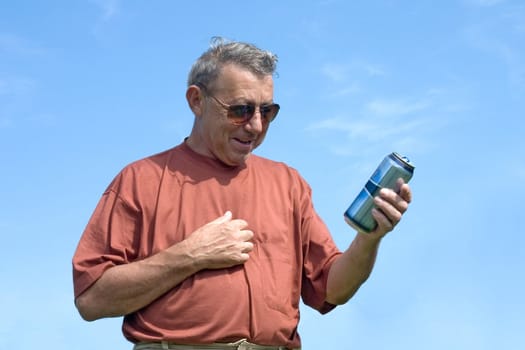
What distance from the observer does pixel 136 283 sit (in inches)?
222

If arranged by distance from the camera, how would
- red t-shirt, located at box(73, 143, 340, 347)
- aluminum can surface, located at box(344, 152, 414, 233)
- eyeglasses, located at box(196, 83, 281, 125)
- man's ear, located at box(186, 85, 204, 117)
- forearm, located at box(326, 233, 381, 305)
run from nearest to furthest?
aluminum can surface, located at box(344, 152, 414, 233), red t-shirt, located at box(73, 143, 340, 347), forearm, located at box(326, 233, 381, 305), eyeglasses, located at box(196, 83, 281, 125), man's ear, located at box(186, 85, 204, 117)

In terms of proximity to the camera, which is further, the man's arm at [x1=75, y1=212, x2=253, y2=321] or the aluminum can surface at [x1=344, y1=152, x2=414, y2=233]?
the man's arm at [x1=75, y1=212, x2=253, y2=321]

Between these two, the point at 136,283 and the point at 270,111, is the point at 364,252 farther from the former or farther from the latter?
the point at 136,283

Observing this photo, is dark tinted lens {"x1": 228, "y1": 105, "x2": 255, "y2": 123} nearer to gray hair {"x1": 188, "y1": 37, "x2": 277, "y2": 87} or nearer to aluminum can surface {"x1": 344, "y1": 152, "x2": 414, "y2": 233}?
gray hair {"x1": 188, "y1": 37, "x2": 277, "y2": 87}

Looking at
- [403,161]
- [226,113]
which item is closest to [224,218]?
[226,113]

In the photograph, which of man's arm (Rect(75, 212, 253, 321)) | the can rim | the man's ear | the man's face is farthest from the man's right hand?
the can rim

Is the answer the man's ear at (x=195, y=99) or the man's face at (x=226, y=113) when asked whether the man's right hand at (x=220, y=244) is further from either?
the man's ear at (x=195, y=99)

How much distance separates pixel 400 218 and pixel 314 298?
1008 mm

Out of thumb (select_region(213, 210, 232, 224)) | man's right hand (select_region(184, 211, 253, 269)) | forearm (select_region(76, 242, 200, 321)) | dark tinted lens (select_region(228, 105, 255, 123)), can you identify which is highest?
dark tinted lens (select_region(228, 105, 255, 123))

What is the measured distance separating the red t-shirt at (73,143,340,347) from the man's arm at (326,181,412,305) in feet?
0.33

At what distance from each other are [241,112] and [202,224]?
71 cm

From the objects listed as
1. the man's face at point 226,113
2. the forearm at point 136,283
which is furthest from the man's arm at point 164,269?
the man's face at point 226,113

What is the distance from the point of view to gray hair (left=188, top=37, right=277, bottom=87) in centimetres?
599

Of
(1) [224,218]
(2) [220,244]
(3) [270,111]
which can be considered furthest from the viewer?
(3) [270,111]
